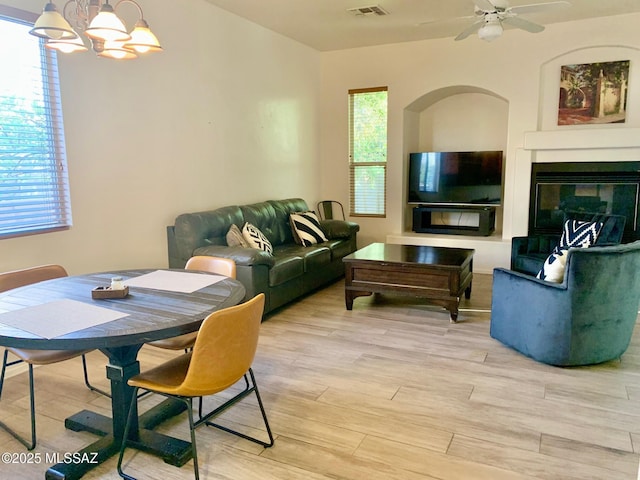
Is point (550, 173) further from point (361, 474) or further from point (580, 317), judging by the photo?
point (361, 474)

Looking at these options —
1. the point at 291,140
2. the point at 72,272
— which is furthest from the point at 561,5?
the point at 72,272

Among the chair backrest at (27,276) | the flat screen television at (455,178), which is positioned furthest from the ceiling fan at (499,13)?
the chair backrest at (27,276)

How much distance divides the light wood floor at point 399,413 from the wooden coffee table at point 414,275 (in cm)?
34

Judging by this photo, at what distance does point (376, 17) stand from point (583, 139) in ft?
8.84

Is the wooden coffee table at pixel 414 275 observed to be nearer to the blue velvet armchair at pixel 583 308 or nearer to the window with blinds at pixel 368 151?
the blue velvet armchair at pixel 583 308

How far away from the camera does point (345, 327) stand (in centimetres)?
400

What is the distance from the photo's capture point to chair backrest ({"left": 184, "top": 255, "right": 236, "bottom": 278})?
9.25 ft

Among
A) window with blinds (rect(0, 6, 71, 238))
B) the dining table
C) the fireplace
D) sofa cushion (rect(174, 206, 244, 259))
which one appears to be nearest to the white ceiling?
the fireplace

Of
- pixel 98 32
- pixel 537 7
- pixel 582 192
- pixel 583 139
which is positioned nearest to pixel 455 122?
pixel 583 139

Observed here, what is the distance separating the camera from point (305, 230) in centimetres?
530

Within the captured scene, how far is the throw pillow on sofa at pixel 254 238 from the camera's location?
4426mm

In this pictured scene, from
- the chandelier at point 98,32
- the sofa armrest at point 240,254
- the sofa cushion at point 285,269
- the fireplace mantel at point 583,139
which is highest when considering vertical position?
the chandelier at point 98,32

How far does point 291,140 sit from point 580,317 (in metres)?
4.13

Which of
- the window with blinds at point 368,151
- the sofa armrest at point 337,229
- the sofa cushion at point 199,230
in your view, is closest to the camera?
the sofa cushion at point 199,230
